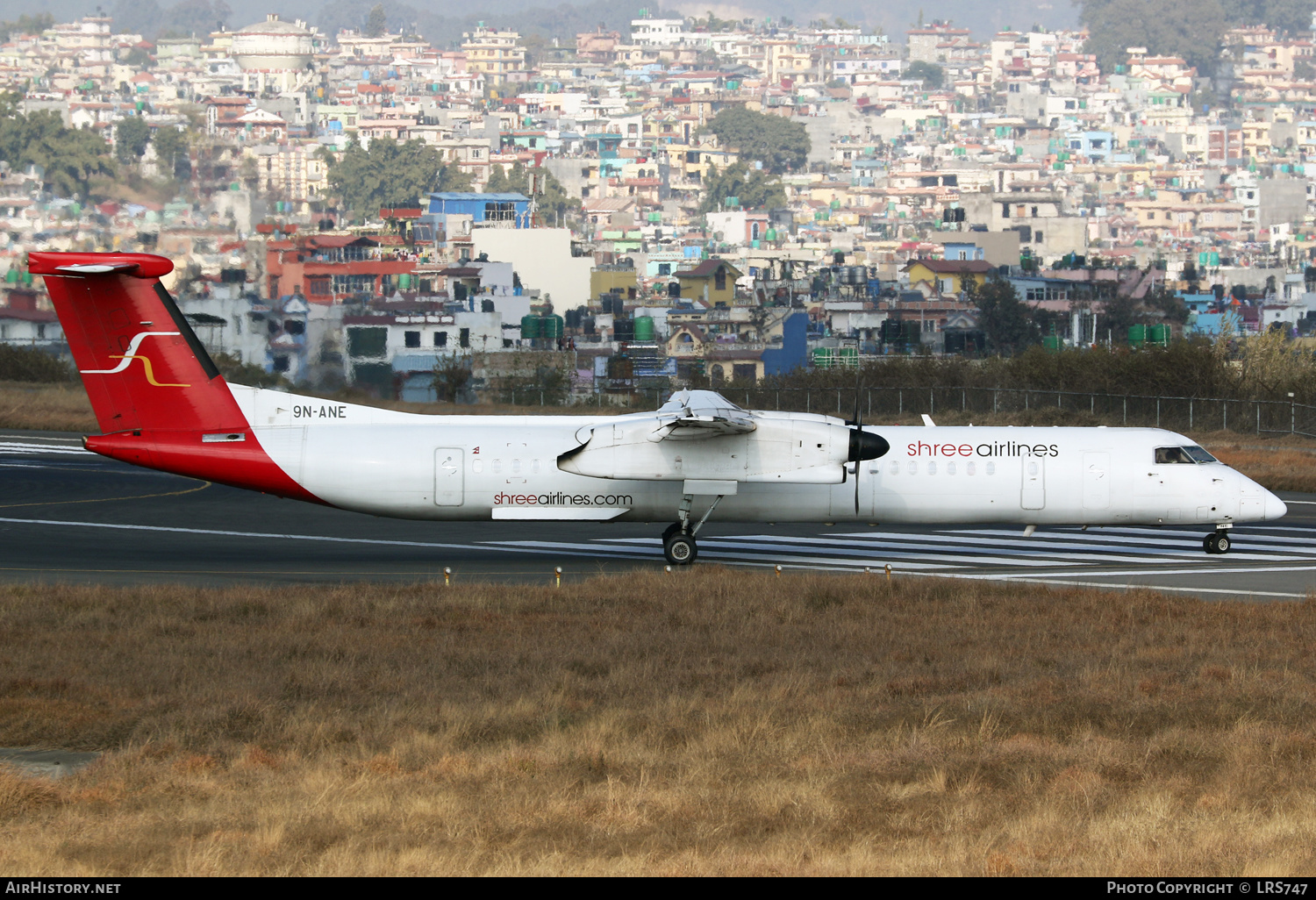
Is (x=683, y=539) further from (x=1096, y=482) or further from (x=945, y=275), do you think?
(x=945, y=275)

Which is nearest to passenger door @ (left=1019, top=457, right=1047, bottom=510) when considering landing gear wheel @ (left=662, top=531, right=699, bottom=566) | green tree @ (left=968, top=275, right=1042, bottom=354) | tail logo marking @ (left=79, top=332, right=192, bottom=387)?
landing gear wheel @ (left=662, top=531, right=699, bottom=566)

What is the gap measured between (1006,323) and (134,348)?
103m

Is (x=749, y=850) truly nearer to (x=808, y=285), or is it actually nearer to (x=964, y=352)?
(x=964, y=352)

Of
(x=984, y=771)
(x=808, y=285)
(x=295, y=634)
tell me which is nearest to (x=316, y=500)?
(x=295, y=634)

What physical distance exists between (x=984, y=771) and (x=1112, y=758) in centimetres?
136

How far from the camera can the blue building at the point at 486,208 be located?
171m

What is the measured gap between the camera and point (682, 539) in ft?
94.3

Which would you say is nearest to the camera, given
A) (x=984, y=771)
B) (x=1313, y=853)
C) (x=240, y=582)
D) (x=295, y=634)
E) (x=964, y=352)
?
(x=1313, y=853)

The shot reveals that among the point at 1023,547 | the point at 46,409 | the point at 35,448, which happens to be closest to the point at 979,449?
the point at 1023,547

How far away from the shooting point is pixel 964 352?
107125 mm

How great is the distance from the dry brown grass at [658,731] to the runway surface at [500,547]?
3848mm

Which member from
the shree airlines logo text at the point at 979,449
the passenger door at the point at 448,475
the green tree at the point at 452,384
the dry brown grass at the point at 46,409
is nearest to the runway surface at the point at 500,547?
the passenger door at the point at 448,475

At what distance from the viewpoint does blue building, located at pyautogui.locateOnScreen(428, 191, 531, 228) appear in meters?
171

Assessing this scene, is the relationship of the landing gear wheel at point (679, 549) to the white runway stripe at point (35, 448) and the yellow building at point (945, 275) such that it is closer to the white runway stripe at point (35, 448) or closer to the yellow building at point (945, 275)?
the white runway stripe at point (35, 448)
